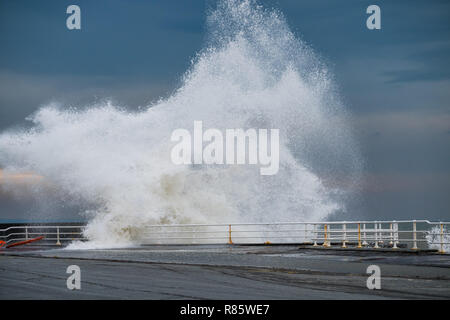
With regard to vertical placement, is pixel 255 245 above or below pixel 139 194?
below

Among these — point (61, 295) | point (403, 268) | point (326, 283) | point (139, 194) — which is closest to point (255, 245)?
point (139, 194)

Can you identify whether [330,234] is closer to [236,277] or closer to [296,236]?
[296,236]

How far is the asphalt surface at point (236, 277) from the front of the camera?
39.7ft

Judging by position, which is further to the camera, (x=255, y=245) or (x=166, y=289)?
(x=255, y=245)

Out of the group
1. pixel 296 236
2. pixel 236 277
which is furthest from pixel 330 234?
pixel 236 277

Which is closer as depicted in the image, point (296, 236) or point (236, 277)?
point (236, 277)

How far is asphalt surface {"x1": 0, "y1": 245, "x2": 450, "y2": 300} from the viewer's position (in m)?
12.1

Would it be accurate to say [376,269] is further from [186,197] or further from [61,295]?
[186,197]

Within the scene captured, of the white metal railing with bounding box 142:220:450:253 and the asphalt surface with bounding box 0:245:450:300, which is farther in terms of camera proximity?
the white metal railing with bounding box 142:220:450:253

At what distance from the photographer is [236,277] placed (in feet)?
50.6
